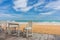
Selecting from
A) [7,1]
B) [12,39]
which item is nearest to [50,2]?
[7,1]

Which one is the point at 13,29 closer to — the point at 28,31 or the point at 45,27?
the point at 28,31

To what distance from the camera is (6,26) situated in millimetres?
2354

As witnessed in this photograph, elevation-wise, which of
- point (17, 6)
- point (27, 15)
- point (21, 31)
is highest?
point (17, 6)

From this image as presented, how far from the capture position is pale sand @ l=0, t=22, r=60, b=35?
2.26 m

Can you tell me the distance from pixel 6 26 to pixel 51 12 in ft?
2.85

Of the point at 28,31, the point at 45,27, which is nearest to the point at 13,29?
the point at 28,31

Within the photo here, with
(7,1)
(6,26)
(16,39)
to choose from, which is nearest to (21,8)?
(7,1)

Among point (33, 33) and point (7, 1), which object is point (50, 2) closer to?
point (33, 33)

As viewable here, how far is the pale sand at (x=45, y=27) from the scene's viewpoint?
2.26 meters

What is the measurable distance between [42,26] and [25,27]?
0.31 metres

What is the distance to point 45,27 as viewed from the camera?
229 centimetres

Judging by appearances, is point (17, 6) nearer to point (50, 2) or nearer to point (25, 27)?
point (25, 27)

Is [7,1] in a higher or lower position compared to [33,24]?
higher

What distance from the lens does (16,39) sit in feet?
7.61
